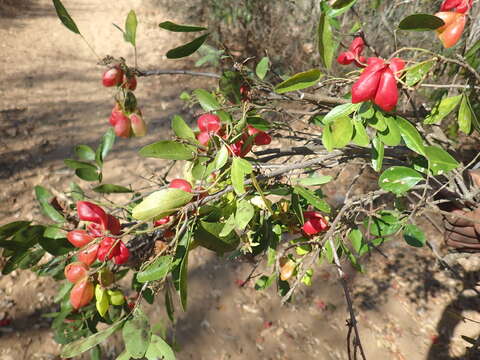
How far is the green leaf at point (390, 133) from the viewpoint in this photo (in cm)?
62

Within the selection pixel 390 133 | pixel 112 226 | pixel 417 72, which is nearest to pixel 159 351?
pixel 112 226

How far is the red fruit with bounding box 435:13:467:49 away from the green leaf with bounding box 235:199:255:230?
0.51 m

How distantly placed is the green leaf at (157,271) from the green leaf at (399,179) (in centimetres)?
52

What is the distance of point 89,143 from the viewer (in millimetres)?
3969

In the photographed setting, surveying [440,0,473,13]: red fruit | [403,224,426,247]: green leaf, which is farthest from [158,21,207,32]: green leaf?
[403,224,426,247]: green leaf

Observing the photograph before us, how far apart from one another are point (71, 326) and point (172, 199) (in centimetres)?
81

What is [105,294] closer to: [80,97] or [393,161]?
[393,161]

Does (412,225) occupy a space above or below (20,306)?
above

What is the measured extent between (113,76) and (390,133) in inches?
30.1

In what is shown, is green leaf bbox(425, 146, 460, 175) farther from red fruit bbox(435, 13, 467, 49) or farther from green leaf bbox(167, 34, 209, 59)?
green leaf bbox(167, 34, 209, 59)

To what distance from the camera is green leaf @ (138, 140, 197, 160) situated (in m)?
0.62

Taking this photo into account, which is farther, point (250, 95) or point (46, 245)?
point (250, 95)

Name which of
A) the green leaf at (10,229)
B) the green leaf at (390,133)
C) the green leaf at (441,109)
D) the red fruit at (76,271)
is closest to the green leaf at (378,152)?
the green leaf at (390,133)

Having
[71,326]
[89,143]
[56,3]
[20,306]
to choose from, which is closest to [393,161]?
[56,3]
